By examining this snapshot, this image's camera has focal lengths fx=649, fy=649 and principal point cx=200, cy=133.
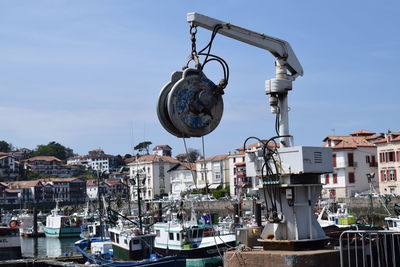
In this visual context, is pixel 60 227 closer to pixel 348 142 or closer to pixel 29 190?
pixel 348 142

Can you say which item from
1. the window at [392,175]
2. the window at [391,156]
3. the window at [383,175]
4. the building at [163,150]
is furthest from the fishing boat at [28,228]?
the building at [163,150]

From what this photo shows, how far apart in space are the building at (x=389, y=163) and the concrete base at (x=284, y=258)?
2618 inches

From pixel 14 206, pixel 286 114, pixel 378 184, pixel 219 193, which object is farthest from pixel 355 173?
pixel 14 206

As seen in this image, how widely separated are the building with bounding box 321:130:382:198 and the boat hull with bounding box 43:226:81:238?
109ft

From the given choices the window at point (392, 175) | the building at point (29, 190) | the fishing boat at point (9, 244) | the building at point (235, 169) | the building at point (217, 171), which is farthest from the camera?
the building at point (29, 190)

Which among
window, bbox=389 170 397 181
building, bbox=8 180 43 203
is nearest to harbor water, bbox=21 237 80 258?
window, bbox=389 170 397 181

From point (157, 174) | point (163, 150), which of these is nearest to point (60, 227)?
point (157, 174)

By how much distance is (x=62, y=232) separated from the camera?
85875mm

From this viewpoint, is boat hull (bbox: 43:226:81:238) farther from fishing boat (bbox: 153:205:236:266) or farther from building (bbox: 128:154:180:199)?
fishing boat (bbox: 153:205:236:266)

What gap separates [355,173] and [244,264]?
243 feet

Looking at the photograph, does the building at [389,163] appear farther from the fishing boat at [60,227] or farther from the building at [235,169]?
the fishing boat at [60,227]

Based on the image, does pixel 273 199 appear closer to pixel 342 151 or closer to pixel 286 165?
pixel 286 165

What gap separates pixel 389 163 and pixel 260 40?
67552 mm

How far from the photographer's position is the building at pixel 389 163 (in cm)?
7275
